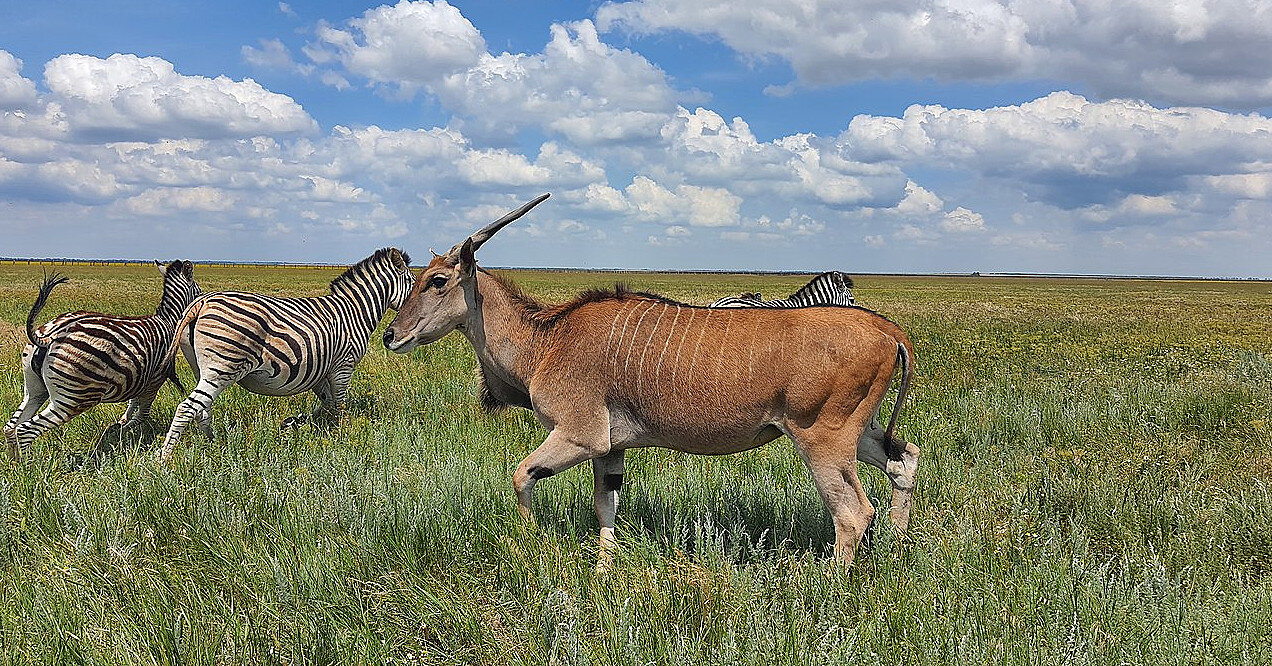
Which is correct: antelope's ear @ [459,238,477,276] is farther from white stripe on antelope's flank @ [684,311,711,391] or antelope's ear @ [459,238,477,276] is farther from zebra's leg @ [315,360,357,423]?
zebra's leg @ [315,360,357,423]

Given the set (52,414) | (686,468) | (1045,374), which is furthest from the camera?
(1045,374)

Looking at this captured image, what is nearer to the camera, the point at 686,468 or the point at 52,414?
the point at 686,468

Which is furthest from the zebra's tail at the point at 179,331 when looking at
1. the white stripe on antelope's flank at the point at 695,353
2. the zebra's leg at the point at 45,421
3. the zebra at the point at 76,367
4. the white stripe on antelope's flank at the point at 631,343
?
the white stripe on antelope's flank at the point at 695,353

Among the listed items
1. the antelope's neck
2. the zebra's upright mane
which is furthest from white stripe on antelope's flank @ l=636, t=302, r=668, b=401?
the zebra's upright mane

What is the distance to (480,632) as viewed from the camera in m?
4.00

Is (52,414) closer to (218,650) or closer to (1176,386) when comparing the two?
(218,650)

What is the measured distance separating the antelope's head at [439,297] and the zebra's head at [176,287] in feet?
17.7

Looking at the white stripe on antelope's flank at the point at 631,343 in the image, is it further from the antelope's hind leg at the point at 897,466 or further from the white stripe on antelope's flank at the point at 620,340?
the antelope's hind leg at the point at 897,466

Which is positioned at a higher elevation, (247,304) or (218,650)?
(247,304)

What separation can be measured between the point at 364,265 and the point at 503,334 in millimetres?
5272

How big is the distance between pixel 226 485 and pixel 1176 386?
11.3 meters

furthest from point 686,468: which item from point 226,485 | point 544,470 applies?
point 226,485

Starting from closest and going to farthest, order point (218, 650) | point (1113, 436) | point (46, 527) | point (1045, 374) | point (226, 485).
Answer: point (218, 650) → point (46, 527) → point (226, 485) → point (1113, 436) → point (1045, 374)

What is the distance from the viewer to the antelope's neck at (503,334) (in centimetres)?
562
